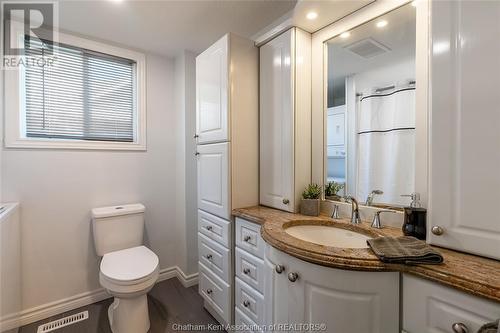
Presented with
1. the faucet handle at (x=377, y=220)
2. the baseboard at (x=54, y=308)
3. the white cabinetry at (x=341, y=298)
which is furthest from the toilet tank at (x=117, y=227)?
the faucet handle at (x=377, y=220)

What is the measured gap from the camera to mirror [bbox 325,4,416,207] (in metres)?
1.17

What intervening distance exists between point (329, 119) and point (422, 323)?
1.11 metres

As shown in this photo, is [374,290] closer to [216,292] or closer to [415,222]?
[415,222]

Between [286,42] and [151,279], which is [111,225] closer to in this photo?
[151,279]

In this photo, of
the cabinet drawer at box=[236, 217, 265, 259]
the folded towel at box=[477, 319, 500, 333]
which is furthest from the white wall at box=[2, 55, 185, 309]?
the folded towel at box=[477, 319, 500, 333]

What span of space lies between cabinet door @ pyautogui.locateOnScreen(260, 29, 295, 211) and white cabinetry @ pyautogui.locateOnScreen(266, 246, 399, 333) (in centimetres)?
59

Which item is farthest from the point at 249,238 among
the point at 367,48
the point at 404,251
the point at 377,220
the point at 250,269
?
the point at 367,48

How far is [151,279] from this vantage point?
157cm

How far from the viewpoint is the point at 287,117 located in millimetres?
1526

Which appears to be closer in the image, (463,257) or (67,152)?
(463,257)

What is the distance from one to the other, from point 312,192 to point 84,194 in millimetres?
1878

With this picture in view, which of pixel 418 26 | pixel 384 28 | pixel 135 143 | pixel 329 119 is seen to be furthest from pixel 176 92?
pixel 418 26

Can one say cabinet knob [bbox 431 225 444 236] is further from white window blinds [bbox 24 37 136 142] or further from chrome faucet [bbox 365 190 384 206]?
white window blinds [bbox 24 37 136 142]

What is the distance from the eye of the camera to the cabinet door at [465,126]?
796 millimetres
